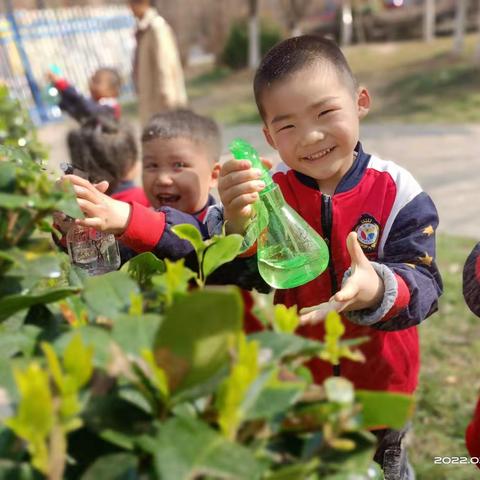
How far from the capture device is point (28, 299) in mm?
935

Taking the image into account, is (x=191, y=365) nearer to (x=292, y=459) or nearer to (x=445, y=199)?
(x=292, y=459)

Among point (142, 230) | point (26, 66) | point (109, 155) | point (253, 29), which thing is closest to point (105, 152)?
point (109, 155)

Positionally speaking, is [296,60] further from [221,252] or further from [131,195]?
[131,195]

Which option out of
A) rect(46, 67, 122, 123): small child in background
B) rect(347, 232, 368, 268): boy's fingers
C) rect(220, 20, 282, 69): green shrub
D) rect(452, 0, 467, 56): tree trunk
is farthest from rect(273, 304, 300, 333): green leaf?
rect(220, 20, 282, 69): green shrub

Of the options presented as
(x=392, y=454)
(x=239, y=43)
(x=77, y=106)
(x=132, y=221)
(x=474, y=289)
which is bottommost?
(x=239, y=43)

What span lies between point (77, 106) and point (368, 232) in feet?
12.8

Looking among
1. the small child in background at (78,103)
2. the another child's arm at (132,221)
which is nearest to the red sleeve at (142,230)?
the another child's arm at (132,221)

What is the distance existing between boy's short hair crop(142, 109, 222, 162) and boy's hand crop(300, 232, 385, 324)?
1261mm

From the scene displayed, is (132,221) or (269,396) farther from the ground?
(269,396)

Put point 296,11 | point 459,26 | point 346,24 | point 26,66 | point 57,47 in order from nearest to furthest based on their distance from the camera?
1. point 26,66
2. point 459,26
3. point 57,47
4. point 296,11
5. point 346,24

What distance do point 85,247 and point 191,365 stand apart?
2.77 feet

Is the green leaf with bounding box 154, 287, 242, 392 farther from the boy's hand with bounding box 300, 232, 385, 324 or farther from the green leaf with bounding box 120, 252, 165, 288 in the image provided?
the boy's hand with bounding box 300, 232, 385, 324

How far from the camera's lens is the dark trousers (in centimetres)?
200

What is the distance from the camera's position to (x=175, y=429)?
763 millimetres
